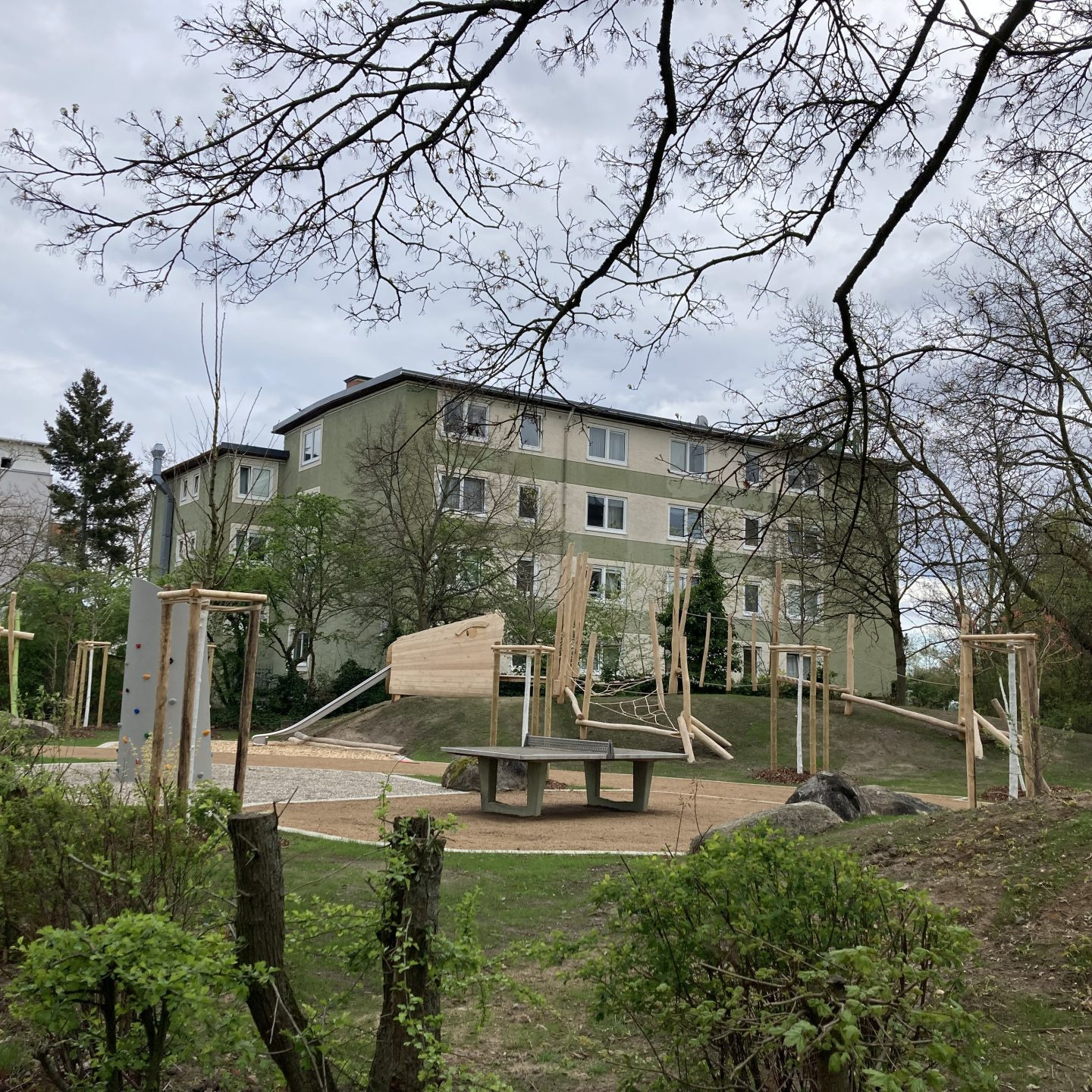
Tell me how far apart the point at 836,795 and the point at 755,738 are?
1384 cm

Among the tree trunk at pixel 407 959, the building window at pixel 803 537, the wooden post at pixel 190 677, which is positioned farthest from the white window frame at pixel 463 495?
the tree trunk at pixel 407 959

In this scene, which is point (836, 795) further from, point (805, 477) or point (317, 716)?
point (317, 716)

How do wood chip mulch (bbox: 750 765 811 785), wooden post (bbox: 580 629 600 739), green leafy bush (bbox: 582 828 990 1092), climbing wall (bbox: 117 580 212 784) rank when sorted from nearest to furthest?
1. green leafy bush (bbox: 582 828 990 1092)
2. climbing wall (bbox: 117 580 212 784)
3. wood chip mulch (bbox: 750 765 811 785)
4. wooden post (bbox: 580 629 600 739)

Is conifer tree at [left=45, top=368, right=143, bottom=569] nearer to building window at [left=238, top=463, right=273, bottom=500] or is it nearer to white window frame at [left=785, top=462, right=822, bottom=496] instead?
building window at [left=238, top=463, right=273, bottom=500]

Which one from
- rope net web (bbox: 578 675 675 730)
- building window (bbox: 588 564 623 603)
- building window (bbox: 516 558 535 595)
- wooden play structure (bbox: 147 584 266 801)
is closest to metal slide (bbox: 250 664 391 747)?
rope net web (bbox: 578 675 675 730)

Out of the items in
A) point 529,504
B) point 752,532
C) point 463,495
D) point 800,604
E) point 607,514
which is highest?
point 607,514

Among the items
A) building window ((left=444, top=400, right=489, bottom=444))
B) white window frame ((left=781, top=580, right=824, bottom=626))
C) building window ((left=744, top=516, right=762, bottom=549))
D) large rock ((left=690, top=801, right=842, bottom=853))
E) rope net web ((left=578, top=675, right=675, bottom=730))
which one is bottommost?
large rock ((left=690, top=801, right=842, bottom=853))

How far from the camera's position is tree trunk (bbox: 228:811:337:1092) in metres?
3.33

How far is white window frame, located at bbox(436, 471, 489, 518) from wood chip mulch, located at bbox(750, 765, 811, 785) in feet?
47.9

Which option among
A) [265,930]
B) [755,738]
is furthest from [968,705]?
[755,738]

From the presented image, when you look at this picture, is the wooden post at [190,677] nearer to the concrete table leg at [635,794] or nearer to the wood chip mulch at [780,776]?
the concrete table leg at [635,794]

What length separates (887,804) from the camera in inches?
471

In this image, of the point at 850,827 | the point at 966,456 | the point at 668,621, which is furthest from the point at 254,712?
the point at 850,827

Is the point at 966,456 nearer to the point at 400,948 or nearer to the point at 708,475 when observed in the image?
the point at 708,475
